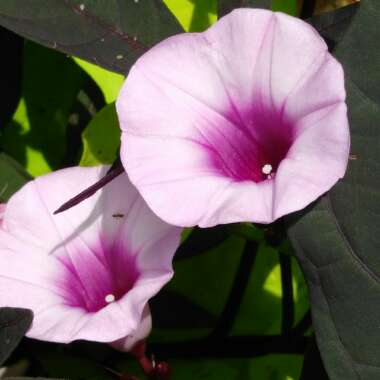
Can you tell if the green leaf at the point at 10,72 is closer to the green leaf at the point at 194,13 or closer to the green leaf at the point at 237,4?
the green leaf at the point at 194,13

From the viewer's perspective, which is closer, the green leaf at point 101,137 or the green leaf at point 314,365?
the green leaf at point 314,365

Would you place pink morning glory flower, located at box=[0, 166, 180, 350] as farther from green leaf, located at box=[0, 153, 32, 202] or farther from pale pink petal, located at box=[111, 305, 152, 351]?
green leaf, located at box=[0, 153, 32, 202]

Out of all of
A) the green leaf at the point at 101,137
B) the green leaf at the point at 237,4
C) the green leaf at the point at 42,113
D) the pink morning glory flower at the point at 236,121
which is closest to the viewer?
the pink morning glory flower at the point at 236,121

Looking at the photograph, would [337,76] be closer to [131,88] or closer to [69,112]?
[131,88]

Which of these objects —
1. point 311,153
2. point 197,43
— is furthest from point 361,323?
point 197,43

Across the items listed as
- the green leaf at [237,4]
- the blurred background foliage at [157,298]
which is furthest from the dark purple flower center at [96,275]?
the green leaf at [237,4]
